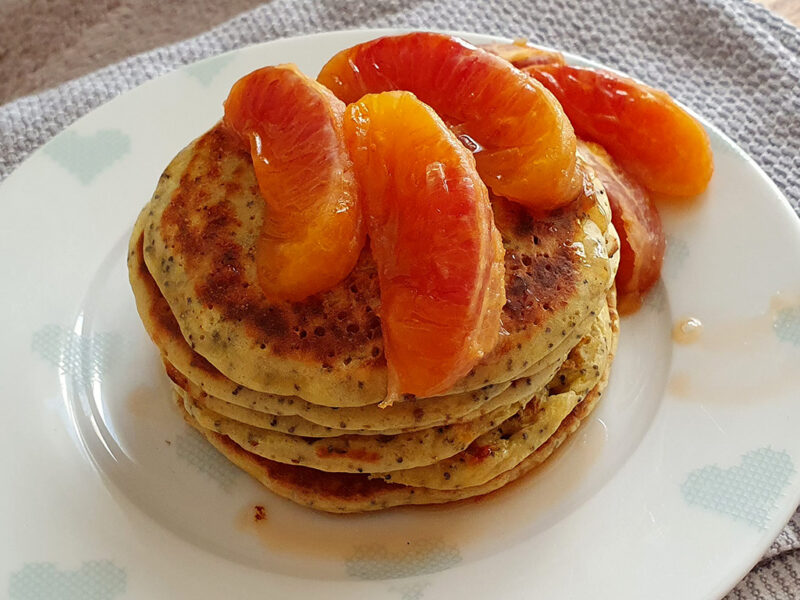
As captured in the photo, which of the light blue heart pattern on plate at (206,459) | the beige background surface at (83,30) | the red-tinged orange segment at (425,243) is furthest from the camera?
the beige background surface at (83,30)

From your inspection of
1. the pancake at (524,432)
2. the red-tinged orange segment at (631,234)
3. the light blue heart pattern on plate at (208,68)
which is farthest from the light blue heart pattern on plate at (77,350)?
the red-tinged orange segment at (631,234)

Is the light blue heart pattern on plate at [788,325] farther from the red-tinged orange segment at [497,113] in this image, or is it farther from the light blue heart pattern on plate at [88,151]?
the light blue heart pattern on plate at [88,151]

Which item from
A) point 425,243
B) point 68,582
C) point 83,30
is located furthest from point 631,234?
point 83,30

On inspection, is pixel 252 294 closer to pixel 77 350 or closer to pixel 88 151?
pixel 77 350

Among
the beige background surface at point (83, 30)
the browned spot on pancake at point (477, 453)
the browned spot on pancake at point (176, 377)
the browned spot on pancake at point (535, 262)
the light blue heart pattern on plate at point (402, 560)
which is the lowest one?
the beige background surface at point (83, 30)

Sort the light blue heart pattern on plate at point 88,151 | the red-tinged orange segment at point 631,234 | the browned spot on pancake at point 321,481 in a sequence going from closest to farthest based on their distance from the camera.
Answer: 1. the browned spot on pancake at point 321,481
2. the red-tinged orange segment at point 631,234
3. the light blue heart pattern on plate at point 88,151

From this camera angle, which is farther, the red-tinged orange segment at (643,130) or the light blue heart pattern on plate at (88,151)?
the light blue heart pattern on plate at (88,151)

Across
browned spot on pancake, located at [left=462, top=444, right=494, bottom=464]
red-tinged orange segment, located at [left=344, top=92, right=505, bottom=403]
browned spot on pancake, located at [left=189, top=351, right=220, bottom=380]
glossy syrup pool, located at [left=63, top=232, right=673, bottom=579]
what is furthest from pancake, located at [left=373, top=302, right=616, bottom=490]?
browned spot on pancake, located at [left=189, top=351, right=220, bottom=380]

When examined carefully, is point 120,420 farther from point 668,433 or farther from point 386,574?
point 668,433
